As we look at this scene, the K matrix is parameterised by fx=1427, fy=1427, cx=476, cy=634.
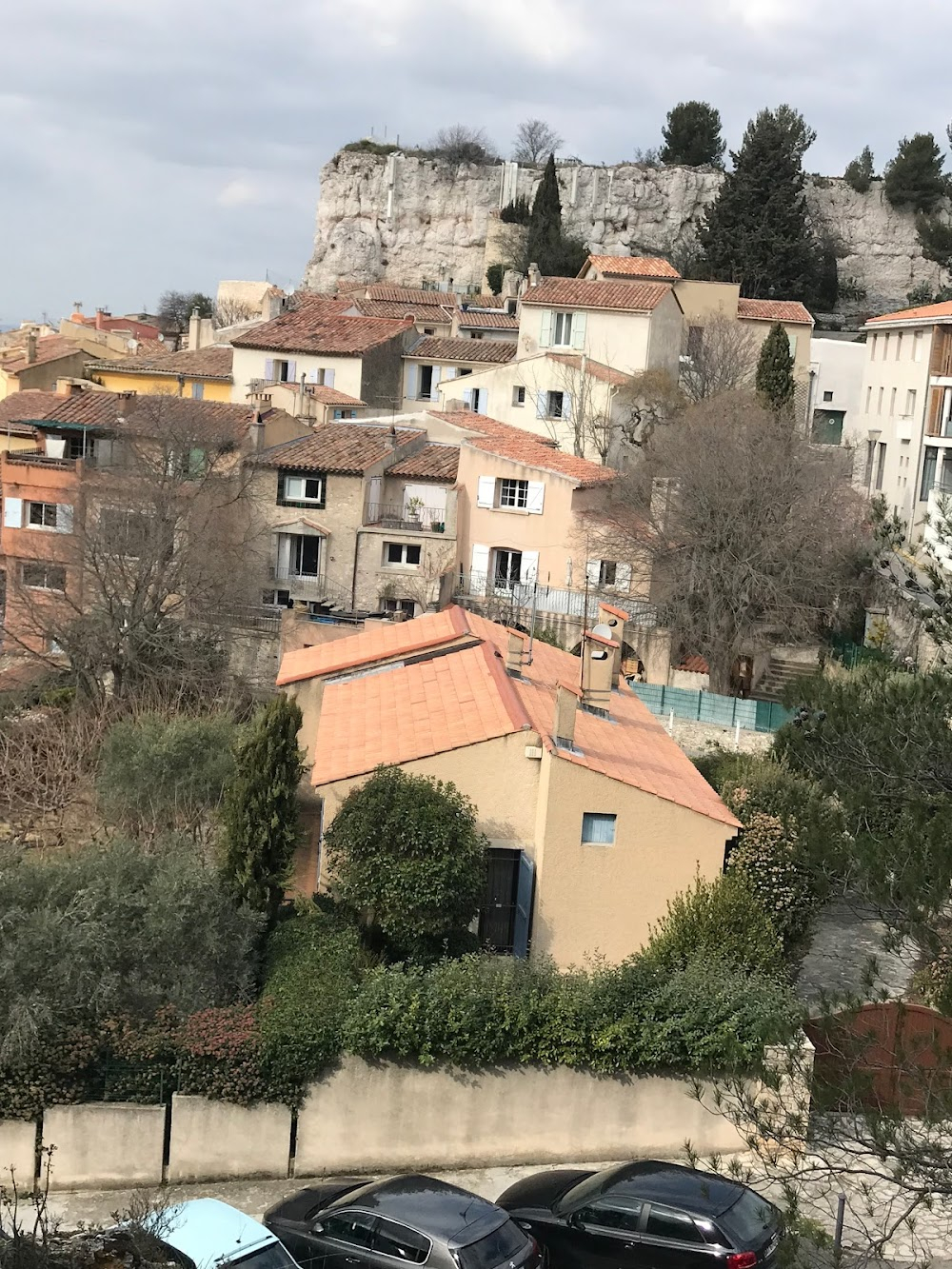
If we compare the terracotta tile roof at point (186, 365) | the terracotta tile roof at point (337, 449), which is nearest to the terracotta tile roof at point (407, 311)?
the terracotta tile roof at point (186, 365)

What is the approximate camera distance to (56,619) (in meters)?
37.8

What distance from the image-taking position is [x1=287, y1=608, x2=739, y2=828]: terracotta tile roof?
1970cm

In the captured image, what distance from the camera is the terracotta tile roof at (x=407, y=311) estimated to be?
70.2m

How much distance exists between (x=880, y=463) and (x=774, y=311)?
1197cm

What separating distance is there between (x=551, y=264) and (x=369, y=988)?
67.8m

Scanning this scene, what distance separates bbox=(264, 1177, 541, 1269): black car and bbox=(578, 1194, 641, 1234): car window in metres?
0.69

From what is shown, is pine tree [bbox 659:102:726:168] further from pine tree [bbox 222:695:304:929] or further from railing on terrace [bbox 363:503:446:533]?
pine tree [bbox 222:695:304:929]

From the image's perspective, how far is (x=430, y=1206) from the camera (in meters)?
13.0

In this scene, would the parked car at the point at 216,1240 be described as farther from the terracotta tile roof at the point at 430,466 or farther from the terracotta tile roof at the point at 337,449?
the terracotta tile roof at the point at 430,466

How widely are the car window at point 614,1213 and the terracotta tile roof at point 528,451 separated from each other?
27960 mm

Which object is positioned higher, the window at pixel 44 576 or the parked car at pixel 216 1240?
the window at pixel 44 576

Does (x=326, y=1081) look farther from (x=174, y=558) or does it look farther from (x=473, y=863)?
A: (x=174, y=558)

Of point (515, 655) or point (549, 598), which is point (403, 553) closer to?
point (549, 598)

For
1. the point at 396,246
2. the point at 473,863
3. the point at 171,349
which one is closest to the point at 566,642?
the point at 473,863
